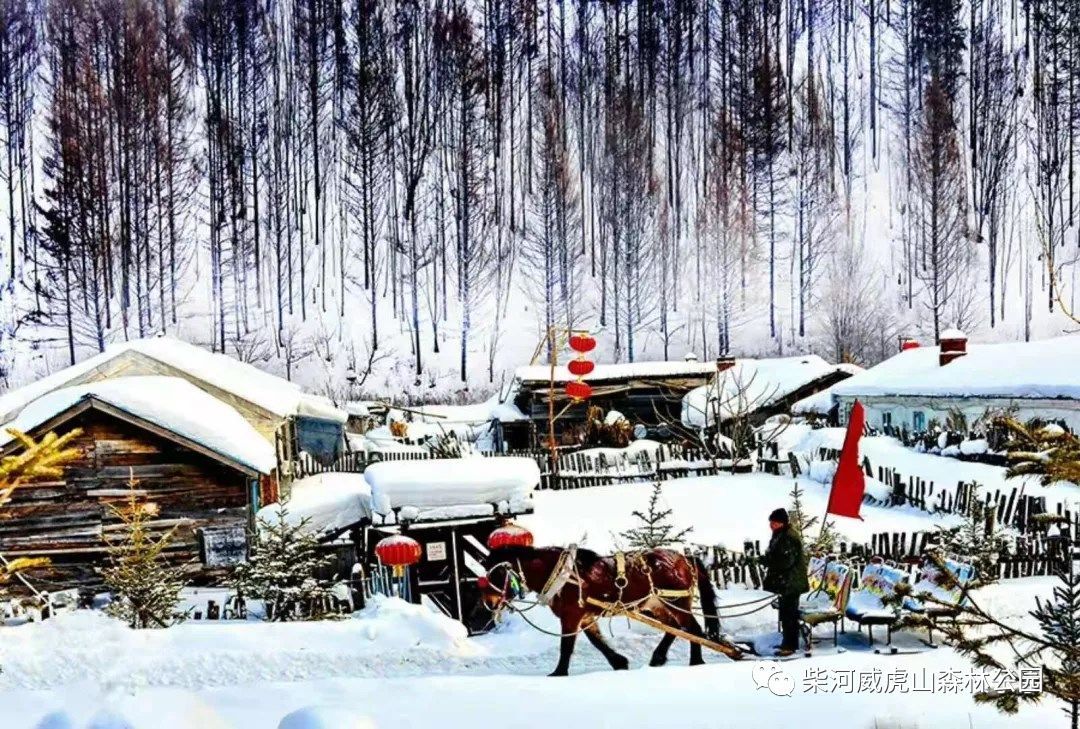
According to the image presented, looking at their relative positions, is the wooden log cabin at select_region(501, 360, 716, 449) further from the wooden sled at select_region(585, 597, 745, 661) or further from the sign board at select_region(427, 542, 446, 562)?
the wooden sled at select_region(585, 597, 745, 661)

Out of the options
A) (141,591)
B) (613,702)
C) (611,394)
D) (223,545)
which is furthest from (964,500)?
(611,394)

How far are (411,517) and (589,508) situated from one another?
8.71m

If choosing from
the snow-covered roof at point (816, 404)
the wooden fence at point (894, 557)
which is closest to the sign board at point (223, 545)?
the wooden fence at point (894, 557)

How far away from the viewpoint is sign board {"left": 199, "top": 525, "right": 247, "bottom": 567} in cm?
1465

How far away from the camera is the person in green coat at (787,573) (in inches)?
351

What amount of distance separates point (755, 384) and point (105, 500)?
2771 cm

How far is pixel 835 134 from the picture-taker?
175ft

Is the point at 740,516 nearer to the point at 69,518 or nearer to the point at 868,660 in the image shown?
the point at 868,660

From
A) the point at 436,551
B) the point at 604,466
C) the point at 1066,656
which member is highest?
the point at 1066,656

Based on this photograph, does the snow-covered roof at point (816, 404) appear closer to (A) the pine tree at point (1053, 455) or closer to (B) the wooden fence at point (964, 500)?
(B) the wooden fence at point (964, 500)

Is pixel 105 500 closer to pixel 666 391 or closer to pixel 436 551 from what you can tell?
pixel 436 551

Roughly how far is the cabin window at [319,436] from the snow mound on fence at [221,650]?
53.3ft

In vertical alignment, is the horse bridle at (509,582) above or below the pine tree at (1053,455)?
below

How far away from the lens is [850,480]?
9.80m
